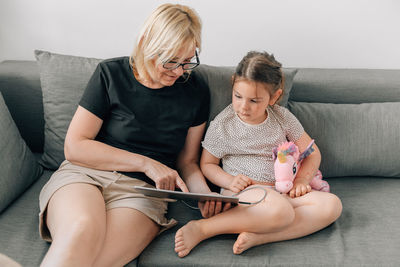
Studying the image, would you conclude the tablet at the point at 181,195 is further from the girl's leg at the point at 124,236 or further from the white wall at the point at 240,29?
the white wall at the point at 240,29

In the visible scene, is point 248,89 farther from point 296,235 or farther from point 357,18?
point 357,18

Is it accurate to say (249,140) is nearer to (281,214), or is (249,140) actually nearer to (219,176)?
(219,176)

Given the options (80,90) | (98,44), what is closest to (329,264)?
(80,90)

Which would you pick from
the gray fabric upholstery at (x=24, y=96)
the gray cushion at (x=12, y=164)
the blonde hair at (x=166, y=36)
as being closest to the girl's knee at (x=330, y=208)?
the blonde hair at (x=166, y=36)

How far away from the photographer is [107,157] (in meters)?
1.47

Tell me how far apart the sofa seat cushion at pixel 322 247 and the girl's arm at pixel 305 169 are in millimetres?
170

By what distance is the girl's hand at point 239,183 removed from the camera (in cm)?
151

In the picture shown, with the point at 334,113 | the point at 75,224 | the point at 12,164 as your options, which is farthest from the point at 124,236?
the point at 334,113

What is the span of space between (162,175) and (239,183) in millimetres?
300

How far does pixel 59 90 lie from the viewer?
167 centimetres

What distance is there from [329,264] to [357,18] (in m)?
1.22

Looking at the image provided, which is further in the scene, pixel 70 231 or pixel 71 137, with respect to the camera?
pixel 71 137

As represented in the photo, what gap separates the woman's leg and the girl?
286 millimetres

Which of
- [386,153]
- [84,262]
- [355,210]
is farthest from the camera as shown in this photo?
[386,153]
